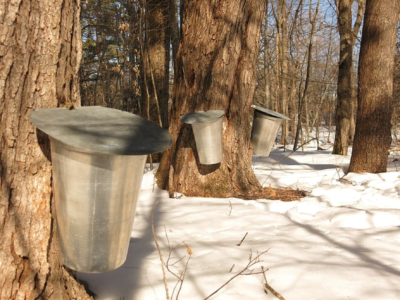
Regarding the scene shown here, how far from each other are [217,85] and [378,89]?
→ 237 cm

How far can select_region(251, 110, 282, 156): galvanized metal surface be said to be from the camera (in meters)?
3.62

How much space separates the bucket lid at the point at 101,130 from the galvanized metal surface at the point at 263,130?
249cm

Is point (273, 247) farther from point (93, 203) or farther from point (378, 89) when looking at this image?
point (378, 89)

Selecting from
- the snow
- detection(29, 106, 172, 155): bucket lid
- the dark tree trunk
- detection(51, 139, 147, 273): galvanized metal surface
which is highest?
the dark tree trunk

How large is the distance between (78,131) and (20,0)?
535 mm

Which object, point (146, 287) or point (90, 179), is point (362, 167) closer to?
point (146, 287)

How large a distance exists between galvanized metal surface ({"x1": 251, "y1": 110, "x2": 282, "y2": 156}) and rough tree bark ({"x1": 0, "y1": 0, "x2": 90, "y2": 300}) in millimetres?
2572

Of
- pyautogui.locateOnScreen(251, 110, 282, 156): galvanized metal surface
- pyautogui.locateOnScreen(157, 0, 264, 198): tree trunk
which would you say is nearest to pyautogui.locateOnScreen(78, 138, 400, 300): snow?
pyautogui.locateOnScreen(157, 0, 264, 198): tree trunk

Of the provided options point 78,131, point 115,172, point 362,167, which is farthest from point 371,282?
point 362,167

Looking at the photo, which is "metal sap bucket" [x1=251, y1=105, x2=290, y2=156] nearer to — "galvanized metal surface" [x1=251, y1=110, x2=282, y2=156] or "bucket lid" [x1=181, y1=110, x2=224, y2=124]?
"galvanized metal surface" [x1=251, y1=110, x2=282, y2=156]

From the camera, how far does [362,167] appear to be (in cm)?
443

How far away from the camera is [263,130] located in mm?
3650

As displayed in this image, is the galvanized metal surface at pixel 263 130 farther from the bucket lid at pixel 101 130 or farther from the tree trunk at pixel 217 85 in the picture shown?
the bucket lid at pixel 101 130

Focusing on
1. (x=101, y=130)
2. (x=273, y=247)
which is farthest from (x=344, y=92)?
(x=101, y=130)
